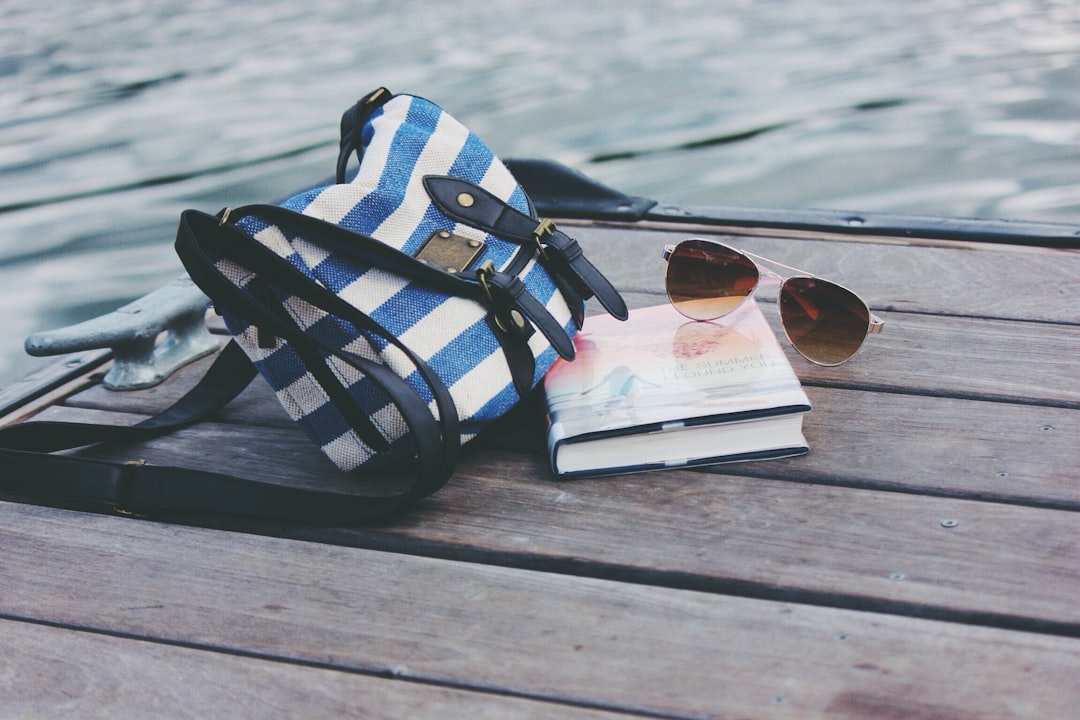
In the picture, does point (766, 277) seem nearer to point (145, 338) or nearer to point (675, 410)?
point (675, 410)

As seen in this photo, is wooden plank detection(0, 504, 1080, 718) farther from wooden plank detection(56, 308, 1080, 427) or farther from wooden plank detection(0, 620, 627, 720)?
wooden plank detection(56, 308, 1080, 427)

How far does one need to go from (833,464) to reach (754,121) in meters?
2.91

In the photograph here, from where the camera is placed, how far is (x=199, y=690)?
860mm

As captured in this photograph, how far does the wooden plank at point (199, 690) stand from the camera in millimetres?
827

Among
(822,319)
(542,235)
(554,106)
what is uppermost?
(542,235)

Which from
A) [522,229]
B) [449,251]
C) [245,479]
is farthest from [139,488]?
[522,229]

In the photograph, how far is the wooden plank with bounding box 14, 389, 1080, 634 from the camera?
0.93 meters

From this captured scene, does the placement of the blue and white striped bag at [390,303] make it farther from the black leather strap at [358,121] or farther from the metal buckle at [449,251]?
the black leather strap at [358,121]

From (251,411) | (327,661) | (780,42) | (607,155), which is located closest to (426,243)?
(251,411)

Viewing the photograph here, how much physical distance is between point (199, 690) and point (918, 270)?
1278mm

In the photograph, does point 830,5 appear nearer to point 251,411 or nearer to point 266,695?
point 251,411

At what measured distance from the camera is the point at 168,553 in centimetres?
105

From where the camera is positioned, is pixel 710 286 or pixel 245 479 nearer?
pixel 245 479

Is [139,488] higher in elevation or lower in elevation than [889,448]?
higher
